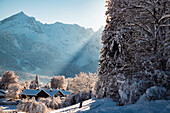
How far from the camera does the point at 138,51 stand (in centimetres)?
985

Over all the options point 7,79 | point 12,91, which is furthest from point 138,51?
point 7,79

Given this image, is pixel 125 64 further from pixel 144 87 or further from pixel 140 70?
pixel 144 87

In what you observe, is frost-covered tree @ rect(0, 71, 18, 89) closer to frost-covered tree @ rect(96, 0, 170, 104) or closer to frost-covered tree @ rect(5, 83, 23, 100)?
frost-covered tree @ rect(5, 83, 23, 100)

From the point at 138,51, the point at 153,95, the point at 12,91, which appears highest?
the point at 138,51

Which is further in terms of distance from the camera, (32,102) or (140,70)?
(32,102)

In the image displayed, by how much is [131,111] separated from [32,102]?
1477 cm

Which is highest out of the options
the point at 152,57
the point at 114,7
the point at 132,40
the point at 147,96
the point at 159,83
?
the point at 114,7

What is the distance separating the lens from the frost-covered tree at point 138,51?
23.1ft

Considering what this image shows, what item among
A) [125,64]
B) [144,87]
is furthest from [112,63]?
[144,87]

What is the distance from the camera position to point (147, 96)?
5.60 meters

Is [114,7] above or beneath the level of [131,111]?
above

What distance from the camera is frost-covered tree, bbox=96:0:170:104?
23.1 ft

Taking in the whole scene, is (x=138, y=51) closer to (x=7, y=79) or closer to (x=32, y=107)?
(x=32, y=107)

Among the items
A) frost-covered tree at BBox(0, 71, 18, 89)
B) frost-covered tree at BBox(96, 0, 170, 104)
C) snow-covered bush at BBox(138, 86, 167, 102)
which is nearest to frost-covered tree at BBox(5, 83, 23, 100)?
frost-covered tree at BBox(0, 71, 18, 89)
